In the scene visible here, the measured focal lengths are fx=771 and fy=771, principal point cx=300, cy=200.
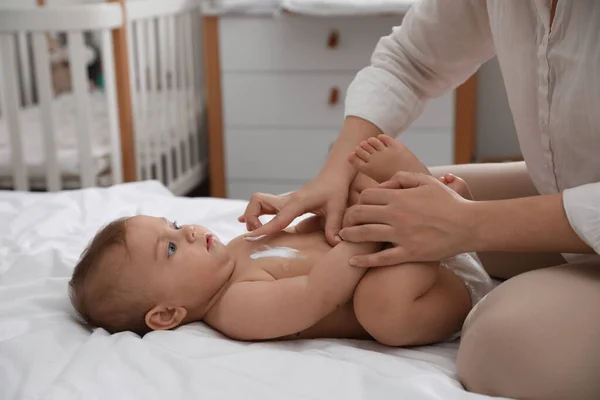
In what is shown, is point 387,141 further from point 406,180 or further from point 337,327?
point 337,327

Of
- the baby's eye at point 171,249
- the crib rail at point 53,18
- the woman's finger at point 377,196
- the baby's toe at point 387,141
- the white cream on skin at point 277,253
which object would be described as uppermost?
the crib rail at point 53,18

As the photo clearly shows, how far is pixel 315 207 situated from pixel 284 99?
66.8 inches

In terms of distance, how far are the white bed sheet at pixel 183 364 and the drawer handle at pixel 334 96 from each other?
1.67 meters

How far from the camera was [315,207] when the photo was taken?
119 centimetres

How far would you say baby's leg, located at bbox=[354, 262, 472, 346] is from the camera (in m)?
0.98

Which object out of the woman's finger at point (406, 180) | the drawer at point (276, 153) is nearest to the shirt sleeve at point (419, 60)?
the woman's finger at point (406, 180)

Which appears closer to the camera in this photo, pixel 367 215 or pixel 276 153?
pixel 367 215

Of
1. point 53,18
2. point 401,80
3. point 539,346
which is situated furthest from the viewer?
point 53,18

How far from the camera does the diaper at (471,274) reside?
112 centimetres

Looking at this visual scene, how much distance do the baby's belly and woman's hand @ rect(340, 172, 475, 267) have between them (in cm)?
10

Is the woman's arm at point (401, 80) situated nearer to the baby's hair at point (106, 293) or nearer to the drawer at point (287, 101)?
the baby's hair at point (106, 293)

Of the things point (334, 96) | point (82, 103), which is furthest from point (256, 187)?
point (82, 103)

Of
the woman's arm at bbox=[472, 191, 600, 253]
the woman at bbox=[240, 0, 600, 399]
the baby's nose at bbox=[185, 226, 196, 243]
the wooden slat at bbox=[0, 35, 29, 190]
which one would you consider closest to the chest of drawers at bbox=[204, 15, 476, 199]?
the wooden slat at bbox=[0, 35, 29, 190]

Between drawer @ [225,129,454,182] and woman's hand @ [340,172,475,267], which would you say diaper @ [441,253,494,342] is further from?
drawer @ [225,129,454,182]
